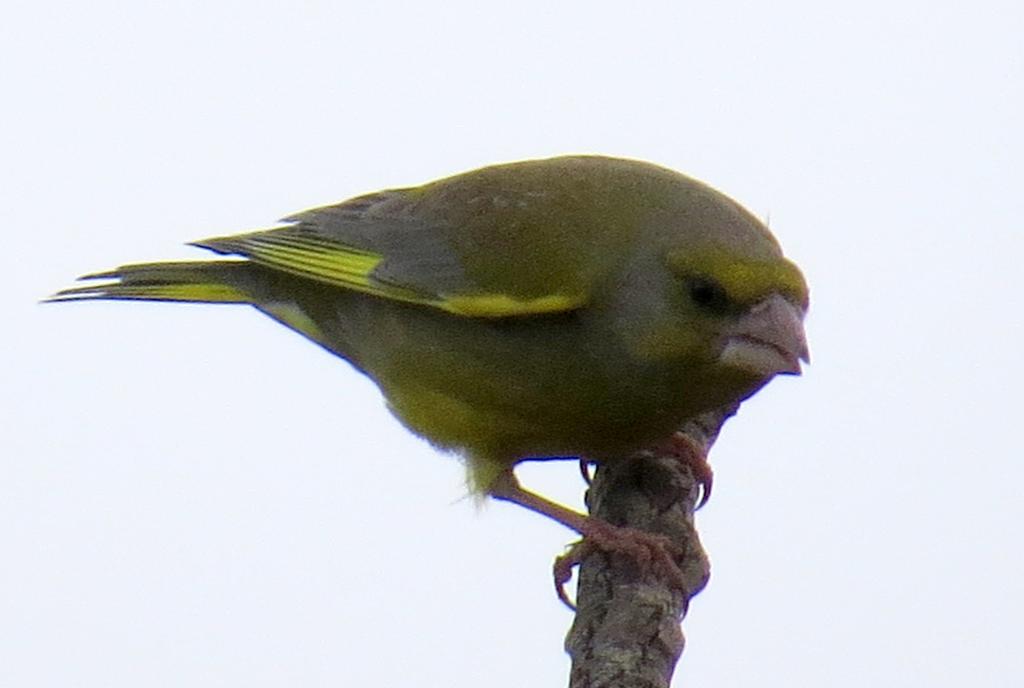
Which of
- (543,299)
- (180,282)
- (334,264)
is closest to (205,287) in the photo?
(180,282)

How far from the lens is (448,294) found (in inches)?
179

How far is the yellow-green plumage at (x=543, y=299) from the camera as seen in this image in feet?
13.0

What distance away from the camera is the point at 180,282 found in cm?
529

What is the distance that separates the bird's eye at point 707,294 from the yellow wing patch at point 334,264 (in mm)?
559

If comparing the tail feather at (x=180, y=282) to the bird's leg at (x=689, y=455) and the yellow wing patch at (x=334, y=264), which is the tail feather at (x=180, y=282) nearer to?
the yellow wing patch at (x=334, y=264)

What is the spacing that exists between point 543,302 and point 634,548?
24.5 inches

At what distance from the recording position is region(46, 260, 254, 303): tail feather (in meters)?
5.27

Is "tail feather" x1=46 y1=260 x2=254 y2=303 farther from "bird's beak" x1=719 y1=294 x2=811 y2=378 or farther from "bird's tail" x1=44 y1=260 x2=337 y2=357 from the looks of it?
"bird's beak" x1=719 y1=294 x2=811 y2=378

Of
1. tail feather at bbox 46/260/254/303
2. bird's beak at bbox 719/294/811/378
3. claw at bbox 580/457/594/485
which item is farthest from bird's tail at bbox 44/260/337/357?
bird's beak at bbox 719/294/811/378

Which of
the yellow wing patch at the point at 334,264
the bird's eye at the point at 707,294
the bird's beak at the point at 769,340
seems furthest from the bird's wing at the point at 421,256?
the bird's beak at the point at 769,340

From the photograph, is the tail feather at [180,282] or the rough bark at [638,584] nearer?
the rough bark at [638,584]

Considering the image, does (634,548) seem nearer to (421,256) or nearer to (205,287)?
(421,256)

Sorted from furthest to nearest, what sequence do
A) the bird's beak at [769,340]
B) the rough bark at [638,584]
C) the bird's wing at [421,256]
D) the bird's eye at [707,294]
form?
the bird's wing at [421,256], the bird's eye at [707,294], the bird's beak at [769,340], the rough bark at [638,584]

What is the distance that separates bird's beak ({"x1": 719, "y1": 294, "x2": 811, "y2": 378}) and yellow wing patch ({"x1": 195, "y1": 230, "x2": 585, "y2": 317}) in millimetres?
704
